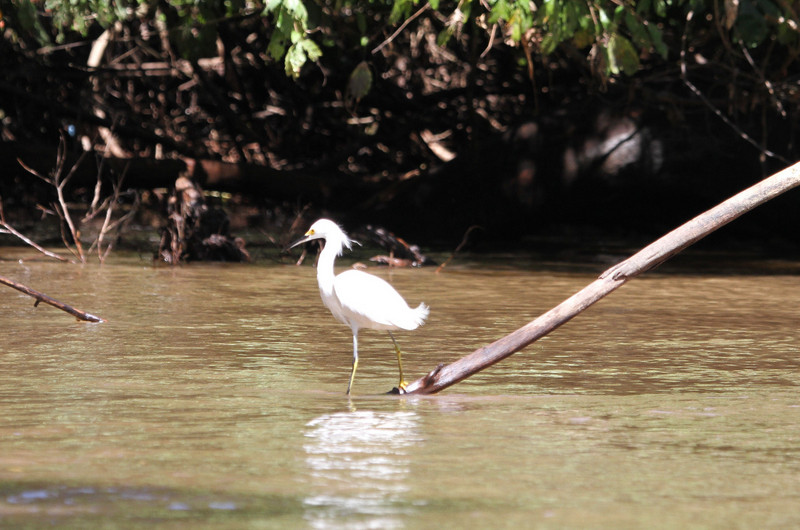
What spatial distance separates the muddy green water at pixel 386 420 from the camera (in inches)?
140

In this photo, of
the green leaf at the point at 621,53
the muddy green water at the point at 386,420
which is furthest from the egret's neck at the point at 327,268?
the green leaf at the point at 621,53

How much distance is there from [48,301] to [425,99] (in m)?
10.3

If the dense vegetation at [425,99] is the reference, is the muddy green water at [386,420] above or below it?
below

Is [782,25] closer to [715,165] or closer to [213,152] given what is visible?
[715,165]

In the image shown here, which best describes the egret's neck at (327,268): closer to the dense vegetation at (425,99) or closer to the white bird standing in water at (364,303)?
the white bird standing in water at (364,303)

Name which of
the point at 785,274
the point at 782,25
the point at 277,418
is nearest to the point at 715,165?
the point at 785,274

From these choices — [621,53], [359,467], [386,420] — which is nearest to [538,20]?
[621,53]

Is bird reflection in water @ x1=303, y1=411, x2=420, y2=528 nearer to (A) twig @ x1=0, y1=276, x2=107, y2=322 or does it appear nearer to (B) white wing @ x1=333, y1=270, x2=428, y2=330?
(B) white wing @ x1=333, y1=270, x2=428, y2=330

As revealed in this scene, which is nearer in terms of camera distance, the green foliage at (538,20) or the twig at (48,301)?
the twig at (48,301)

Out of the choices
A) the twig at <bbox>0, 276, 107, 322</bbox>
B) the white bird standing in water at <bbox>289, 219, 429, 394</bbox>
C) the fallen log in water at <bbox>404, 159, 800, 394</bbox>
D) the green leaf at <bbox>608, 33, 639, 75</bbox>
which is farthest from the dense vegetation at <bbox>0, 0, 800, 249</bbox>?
the fallen log in water at <bbox>404, 159, 800, 394</bbox>

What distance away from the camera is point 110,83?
17.6 meters

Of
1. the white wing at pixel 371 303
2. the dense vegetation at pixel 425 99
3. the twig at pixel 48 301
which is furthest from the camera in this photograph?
the dense vegetation at pixel 425 99

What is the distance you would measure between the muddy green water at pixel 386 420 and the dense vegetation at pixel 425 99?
217 centimetres

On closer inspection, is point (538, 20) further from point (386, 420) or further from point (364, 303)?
point (386, 420)
